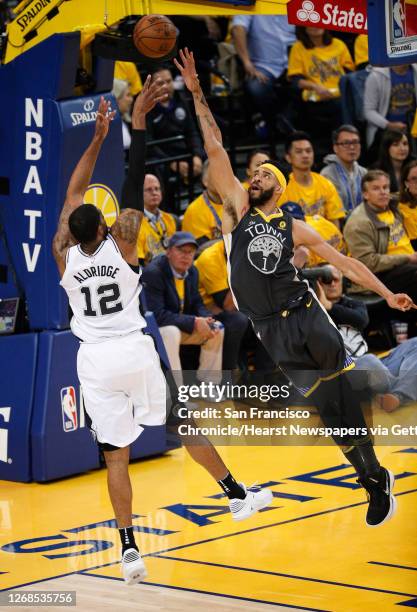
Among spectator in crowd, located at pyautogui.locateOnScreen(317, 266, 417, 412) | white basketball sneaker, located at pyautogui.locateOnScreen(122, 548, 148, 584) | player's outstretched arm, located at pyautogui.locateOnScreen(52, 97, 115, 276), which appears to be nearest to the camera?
white basketball sneaker, located at pyautogui.locateOnScreen(122, 548, 148, 584)

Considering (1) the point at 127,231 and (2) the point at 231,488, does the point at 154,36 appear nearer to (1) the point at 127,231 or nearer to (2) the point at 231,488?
(1) the point at 127,231

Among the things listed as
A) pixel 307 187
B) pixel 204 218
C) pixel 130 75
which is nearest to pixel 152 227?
pixel 204 218

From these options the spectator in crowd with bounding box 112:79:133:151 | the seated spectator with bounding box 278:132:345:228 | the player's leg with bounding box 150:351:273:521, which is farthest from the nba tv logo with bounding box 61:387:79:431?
the spectator in crowd with bounding box 112:79:133:151

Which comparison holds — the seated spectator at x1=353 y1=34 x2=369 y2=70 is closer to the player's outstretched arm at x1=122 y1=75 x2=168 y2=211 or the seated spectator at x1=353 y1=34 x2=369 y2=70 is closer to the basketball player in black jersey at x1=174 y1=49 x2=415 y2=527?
the basketball player in black jersey at x1=174 y1=49 x2=415 y2=527

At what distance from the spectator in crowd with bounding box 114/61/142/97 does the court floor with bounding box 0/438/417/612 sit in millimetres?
4943

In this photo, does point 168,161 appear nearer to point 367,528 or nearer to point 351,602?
point 367,528

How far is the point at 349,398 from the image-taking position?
7.01m

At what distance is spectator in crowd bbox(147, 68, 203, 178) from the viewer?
13156 millimetres

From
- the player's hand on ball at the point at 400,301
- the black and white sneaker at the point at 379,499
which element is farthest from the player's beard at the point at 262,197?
the black and white sneaker at the point at 379,499

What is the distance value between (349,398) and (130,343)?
4.35 feet

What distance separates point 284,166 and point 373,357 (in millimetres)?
2193

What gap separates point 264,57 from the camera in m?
14.2

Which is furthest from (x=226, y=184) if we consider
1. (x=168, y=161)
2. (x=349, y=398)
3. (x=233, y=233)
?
(x=168, y=161)

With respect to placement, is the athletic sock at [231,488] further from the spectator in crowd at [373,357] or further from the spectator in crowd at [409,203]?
the spectator in crowd at [409,203]
